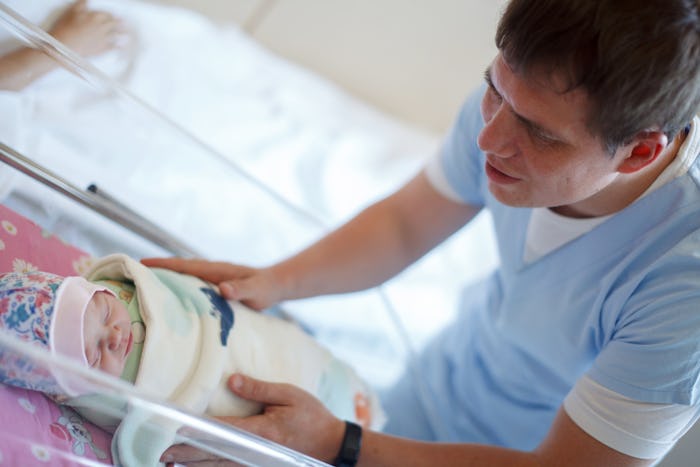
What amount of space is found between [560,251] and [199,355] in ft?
1.59

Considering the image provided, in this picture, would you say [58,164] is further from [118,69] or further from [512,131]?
[512,131]

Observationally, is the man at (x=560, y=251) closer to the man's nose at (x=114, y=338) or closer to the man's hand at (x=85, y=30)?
the man's nose at (x=114, y=338)

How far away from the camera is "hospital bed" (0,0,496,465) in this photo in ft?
2.85

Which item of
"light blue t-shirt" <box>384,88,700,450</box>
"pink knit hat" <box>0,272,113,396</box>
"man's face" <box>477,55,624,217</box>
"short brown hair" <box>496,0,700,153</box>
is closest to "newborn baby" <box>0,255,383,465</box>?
"pink knit hat" <box>0,272,113,396</box>

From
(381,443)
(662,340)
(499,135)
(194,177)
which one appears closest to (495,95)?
(499,135)

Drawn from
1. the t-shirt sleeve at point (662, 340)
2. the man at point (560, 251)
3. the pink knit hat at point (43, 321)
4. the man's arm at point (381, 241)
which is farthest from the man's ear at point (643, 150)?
the pink knit hat at point (43, 321)

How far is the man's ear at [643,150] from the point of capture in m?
0.75

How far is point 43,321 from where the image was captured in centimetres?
73

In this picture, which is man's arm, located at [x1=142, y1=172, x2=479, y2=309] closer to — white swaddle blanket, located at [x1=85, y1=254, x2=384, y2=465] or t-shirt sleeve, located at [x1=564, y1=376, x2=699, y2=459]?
white swaddle blanket, located at [x1=85, y1=254, x2=384, y2=465]

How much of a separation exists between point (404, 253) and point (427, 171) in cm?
13

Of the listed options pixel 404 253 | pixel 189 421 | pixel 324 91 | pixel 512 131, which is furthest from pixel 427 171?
pixel 324 91

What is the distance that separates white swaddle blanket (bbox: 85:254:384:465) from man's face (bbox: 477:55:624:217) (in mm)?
372

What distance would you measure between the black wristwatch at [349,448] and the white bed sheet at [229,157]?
416mm

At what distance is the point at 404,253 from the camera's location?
1.15 m
